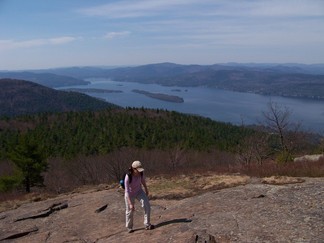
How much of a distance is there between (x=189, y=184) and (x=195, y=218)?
222 inches

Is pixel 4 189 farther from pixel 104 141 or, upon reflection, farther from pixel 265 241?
pixel 104 141

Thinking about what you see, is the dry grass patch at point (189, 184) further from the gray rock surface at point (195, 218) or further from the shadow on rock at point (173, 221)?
the shadow on rock at point (173, 221)

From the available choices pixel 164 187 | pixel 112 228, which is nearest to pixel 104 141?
pixel 164 187

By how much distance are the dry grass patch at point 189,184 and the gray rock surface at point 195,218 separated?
96cm

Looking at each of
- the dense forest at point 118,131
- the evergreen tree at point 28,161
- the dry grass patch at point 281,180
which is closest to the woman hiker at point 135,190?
the dry grass patch at point 281,180

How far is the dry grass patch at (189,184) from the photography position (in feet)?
49.3

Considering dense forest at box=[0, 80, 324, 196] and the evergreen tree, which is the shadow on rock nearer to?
dense forest at box=[0, 80, 324, 196]

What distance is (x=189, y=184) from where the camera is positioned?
1642 cm

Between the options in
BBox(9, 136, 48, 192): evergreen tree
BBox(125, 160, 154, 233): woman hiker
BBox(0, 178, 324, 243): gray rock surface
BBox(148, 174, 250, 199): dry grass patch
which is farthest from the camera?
BBox(9, 136, 48, 192): evergreen tree

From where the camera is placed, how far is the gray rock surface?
30.7 feet

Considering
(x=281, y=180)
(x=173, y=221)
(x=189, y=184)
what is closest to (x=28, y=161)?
(x=189, y=184)

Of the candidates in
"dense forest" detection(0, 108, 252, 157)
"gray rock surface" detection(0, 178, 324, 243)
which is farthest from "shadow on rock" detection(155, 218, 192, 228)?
"dense forest" detection(0, 108, 252, 157)

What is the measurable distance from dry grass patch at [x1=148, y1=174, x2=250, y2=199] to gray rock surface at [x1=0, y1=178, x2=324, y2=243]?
0.96 m

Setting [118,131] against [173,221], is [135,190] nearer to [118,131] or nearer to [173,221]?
[173,221]
